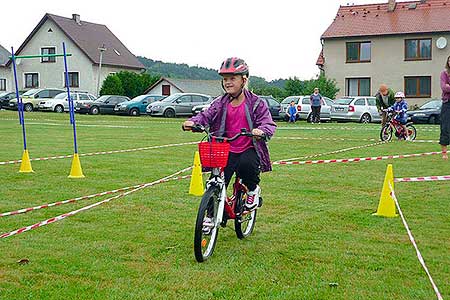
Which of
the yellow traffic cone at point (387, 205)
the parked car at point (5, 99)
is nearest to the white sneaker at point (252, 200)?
the yellow traffic cone at point (387, 205)

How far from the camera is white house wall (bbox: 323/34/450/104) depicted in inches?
1927

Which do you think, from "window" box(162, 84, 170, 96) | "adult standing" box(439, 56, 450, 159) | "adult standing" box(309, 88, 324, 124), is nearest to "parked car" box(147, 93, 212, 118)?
"adult standing" box(309, 88, 324, 124)

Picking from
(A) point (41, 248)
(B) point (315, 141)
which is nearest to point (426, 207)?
(A) point (41, 248)

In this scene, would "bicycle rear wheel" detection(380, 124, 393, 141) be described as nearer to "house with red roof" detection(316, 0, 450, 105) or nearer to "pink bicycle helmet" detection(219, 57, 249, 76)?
"pink bicycle helmet" detection(219, 57, 249, 76)

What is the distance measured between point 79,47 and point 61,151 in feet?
161

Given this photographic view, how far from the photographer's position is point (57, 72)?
65500 millimetres

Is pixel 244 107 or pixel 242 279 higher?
pixel 244 107

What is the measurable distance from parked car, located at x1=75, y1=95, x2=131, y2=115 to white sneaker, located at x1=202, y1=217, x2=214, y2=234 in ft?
132

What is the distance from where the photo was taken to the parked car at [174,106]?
40.9 m

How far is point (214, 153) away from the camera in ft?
18.1

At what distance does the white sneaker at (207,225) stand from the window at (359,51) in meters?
47.6

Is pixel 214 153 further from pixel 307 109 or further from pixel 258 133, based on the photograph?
pixel 307 109

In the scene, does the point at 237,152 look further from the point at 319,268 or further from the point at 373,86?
the point at 373,86

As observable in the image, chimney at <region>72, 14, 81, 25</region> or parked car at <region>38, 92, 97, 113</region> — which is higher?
chimney at <region>72, 14, 81, 25</region>
